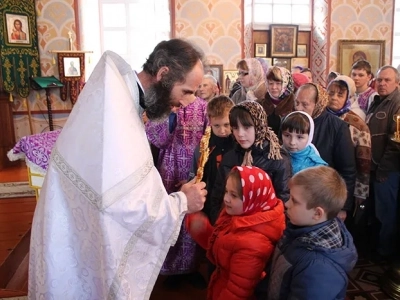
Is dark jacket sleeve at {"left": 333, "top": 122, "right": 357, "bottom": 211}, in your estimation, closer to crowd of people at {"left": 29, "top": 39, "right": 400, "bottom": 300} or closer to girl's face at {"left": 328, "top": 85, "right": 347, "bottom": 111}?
crowd of people at {"left": 29, "top": 39, "right": 400, "bottom": 300}

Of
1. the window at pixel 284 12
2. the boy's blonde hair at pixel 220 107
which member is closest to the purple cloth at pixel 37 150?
the boy's blonde hair at pixel 220 107

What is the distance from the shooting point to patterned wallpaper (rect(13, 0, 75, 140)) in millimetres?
6508

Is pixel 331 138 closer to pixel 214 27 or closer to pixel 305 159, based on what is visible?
pixel 305 159

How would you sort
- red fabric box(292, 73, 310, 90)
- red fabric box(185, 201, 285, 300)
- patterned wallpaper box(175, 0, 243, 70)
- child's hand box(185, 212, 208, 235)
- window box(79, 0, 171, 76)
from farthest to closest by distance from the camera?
window box(79, 0, 171, 76) → patterned wallpaper box(175, 0, 243, 70) → red fabric box(292, 73, 310, 90) → child's hand box(185, 212, 208, 235) → red fabric box(185, 201, 285, 300)

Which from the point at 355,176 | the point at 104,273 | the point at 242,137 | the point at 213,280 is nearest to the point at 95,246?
the point at 104,273

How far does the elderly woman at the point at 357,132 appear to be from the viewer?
2896mm

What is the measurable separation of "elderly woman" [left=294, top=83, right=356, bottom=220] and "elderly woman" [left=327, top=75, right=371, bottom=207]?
0.63 feet

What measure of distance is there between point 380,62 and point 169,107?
7.31m

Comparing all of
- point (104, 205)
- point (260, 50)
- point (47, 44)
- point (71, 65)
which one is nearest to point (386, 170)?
point (104, 205)

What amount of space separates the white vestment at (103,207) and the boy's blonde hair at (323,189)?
471 millimetres

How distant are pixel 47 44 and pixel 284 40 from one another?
4241mm

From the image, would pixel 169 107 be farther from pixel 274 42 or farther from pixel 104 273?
pixel 274 42

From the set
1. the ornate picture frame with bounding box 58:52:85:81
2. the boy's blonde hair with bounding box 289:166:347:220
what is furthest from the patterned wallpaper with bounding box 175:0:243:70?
the boy's blonde hair with bounding box 289:166:347:220

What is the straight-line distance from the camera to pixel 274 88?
127 inches
